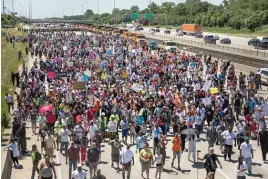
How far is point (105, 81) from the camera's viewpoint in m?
30.3

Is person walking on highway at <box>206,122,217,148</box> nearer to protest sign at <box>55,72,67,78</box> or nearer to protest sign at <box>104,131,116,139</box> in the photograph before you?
protest sign at <box>104,131,116,139</box>

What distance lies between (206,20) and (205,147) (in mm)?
111082

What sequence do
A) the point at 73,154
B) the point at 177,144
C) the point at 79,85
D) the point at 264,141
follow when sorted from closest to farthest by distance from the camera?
the point at 73,154 < the point at 177,144 < the point at 264,141 < the point at 79,85

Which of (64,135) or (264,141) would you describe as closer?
(264,141)

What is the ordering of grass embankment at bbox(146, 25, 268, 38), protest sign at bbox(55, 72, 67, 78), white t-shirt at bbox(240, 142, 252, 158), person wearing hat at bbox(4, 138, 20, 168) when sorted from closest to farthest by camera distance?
white t-shirt at bbox(240, 142, 252, 158)
person wearing hat at bbox(4, 138, 20, 168)
protest sign at bbox(55, 72, 67, 78)
grass embankment at bbox(146, 25, 268, 38)

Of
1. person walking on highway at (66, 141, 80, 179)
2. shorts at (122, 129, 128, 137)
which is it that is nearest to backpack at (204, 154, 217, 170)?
person walking on highway at (66, 141, 80, 179)

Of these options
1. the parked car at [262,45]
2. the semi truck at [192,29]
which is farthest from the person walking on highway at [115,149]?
the semi truck at [192,29]

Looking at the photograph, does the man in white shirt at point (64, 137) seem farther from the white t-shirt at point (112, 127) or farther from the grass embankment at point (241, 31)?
the grass embankment at point (241, 31)

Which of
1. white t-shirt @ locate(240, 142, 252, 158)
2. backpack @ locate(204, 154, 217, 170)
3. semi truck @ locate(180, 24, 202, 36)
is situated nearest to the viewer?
backpack @ locate(204, 154, 217, 170)

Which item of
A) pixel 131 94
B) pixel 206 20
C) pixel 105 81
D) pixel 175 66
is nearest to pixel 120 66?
pixel 175 66

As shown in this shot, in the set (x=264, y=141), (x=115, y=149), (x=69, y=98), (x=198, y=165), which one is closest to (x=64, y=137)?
(x=115, y=149)

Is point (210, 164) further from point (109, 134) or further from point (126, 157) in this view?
point (109, 134)

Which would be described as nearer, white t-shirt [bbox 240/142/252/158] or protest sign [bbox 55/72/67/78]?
white t-shirt [bbox 240/142/252/158]

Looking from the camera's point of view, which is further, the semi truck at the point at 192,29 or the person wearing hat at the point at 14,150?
the semi truck at the point at 192,29
